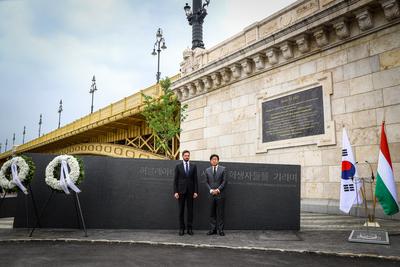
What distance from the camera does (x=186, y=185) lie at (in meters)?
7.62

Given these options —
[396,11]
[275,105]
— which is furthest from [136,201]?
[396,11]

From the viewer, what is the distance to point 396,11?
30.0 feet

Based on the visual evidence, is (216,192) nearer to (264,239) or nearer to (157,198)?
(264,239)

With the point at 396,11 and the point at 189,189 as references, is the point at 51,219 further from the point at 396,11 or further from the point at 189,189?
the point at 396,11

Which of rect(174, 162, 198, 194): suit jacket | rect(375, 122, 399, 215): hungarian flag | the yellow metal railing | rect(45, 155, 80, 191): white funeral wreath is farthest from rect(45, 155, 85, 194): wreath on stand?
the yellow metal railing

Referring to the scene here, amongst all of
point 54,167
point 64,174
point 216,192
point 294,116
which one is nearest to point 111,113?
point 294,116

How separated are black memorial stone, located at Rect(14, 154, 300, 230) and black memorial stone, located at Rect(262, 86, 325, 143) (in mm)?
3674

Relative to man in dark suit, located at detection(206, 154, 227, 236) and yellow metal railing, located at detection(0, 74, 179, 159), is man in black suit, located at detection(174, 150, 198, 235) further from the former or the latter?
yellow metal railing, located at detection(0, 74, 179, 159)

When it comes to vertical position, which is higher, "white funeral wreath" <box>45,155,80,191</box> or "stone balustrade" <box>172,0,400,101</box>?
"stone balustrade" <box>172,0,400,101</box>

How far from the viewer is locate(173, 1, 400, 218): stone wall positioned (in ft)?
31.3

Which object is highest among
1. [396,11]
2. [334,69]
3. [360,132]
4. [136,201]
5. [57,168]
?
[396,11]

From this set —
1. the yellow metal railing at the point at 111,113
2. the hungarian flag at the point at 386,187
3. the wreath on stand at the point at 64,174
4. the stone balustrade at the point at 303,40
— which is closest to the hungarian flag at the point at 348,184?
the hungarian flag at the point at 386,187

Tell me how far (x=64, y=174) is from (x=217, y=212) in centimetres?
378

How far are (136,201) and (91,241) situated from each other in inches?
70.1
